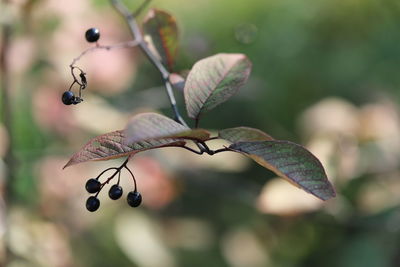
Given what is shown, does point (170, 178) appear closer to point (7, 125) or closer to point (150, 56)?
point (7, 125)

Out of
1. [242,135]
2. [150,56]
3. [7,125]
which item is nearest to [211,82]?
[242,135]

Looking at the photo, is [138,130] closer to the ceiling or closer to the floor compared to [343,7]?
closer to the ceiling

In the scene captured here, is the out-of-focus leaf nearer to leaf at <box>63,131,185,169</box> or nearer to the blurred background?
leaf at <box>63,131,185,169</box>

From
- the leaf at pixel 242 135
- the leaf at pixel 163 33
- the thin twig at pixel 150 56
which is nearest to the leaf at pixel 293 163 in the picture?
the leaf at pixel 242 135

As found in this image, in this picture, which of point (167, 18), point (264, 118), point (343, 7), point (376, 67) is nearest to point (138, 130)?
point (167, 18)

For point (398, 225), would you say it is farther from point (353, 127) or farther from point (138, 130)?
point (138, 130)

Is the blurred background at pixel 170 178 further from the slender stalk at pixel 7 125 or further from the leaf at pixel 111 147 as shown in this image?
the leaf at pixel 111 147
